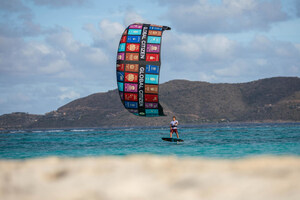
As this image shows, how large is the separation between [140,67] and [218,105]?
15417 centimetres

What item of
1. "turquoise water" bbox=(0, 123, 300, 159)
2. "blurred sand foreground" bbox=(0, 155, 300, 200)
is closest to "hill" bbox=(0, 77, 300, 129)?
"turquoise water" bbox=(0, 123, 300, 159)

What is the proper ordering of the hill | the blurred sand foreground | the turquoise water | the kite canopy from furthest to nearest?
the hill, the turquoise water, the kite canopy, the blurred sand foreground

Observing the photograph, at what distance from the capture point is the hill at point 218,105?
164m

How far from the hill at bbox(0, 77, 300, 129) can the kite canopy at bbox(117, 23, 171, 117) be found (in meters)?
138

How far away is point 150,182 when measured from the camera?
16.5 feet

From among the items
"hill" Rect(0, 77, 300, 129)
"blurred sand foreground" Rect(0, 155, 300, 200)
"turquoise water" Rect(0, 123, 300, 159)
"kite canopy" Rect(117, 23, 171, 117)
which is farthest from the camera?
"hill" Rect(0, 77, 300, 129)

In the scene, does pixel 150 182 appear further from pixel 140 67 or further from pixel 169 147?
pixel 169 147

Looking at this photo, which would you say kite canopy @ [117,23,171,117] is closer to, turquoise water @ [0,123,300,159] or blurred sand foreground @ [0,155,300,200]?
turquoise water @ [0,123,300,159]

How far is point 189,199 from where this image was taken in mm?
4344

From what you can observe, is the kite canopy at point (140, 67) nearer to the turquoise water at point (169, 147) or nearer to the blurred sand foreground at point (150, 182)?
the turquoise water at point (169, 147)

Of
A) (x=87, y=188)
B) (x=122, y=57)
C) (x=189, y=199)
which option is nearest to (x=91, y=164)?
(x=87, y=188)

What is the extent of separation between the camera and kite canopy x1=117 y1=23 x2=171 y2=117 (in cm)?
2055

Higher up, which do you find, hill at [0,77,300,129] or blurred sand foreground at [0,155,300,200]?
hill at [0,77,300,129]

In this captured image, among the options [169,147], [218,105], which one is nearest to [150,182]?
[169,147]
